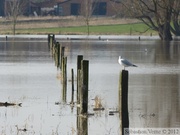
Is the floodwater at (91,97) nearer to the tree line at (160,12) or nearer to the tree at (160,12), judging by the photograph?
the tree at (160,12)

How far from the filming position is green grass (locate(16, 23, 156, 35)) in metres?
119

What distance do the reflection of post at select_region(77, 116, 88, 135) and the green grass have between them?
89.7 metres

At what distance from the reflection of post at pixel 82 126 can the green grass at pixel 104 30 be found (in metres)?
89.7

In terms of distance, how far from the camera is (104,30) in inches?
4783

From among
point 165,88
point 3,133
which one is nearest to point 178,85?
point 165,88

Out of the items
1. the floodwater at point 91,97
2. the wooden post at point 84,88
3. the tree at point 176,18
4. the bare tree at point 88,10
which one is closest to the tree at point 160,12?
the tree at point 176,18

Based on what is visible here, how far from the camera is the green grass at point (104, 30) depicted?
119062mm

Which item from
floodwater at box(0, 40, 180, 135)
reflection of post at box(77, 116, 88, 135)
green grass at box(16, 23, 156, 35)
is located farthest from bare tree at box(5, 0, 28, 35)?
reflection of post at box(77, 116, 88, 135)

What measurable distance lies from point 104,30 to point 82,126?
98200 millimetres

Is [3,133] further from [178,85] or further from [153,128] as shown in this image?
[178,85]

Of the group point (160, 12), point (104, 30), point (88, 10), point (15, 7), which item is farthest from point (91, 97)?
point (15, 7)

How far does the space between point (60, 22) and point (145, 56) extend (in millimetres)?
73418

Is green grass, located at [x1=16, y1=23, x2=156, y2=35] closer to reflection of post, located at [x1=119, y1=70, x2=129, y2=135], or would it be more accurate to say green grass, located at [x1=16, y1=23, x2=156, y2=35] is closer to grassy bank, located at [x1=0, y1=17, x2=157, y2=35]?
grassy bank, located at [x1=0, y1=17, x2=157, y2=35]

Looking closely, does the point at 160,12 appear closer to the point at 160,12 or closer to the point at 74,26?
the point at 160,12
